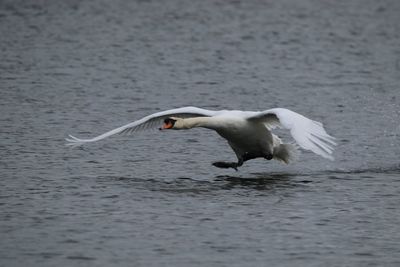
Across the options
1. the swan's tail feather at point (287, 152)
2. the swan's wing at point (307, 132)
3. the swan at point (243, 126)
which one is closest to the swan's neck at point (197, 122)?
the swan at point (243, 126)

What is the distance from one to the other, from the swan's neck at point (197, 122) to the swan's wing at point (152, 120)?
549 millimetres

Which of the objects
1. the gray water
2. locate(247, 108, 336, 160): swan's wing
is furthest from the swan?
the gray water

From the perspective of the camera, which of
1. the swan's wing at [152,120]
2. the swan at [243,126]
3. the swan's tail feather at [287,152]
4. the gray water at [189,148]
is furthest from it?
the swan's tail feather at [287,152]

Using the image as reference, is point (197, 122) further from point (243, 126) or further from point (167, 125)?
point (243, 126)

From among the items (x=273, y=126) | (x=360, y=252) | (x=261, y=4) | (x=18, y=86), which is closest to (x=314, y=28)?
(x=261, y=4)

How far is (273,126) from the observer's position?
14.5 metres

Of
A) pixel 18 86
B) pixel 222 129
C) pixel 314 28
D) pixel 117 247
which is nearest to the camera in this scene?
pixel 117 247

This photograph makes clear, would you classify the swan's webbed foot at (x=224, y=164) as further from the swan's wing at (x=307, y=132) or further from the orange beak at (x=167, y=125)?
the swan's wing at (x=307, y=132)

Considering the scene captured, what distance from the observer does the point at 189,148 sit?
16.7 meters

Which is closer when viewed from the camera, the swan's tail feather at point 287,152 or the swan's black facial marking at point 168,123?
the swan's black facial marking at point 168,123

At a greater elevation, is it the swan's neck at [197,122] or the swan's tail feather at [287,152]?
the swan's neck at [197,122]

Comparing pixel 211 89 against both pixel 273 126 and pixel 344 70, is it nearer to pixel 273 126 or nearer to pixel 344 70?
pixel 344 70

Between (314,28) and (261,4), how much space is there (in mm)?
4961

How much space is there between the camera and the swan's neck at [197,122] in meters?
14.4
